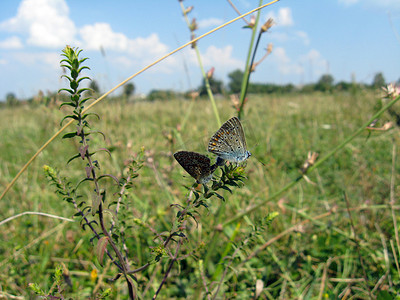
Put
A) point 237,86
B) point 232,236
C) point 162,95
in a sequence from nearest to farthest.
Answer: point 232,236 → point 237,86 → point 162,95

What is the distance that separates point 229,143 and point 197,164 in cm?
19

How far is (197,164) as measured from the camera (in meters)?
0.96

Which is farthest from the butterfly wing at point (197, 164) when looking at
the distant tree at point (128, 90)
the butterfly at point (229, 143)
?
the distant tree at point (128, 90)

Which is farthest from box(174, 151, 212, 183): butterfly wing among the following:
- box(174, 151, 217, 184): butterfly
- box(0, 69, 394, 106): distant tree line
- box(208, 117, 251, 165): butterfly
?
box(0, 69, 394, 106): distant tree line

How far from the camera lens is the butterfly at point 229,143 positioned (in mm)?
1067

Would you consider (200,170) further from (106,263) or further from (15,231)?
(15,231)

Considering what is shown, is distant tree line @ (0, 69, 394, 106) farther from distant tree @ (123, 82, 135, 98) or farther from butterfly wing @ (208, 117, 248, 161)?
butterfly wing @ (208, 117, 248, 161)

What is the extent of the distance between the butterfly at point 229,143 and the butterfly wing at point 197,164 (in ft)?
0.42

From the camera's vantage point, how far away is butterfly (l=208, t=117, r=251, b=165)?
3.50 ft

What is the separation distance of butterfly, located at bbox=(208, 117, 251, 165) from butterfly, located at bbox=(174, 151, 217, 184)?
0.39 ft

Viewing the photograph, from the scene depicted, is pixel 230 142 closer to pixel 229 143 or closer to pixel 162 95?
pixel 229 143

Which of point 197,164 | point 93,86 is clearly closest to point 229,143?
point 197,164

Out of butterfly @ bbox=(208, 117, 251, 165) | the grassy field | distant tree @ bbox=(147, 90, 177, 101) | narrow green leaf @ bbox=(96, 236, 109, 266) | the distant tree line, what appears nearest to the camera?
narrow green leaf @ bbox=(96, 236, 109, 266)

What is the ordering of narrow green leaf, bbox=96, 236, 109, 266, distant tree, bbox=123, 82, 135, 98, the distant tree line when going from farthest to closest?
distant tree, bbox=123, 82, 135, 98, the distant tree line, narrow green leaf, bbox=96, 236, 109, 266
